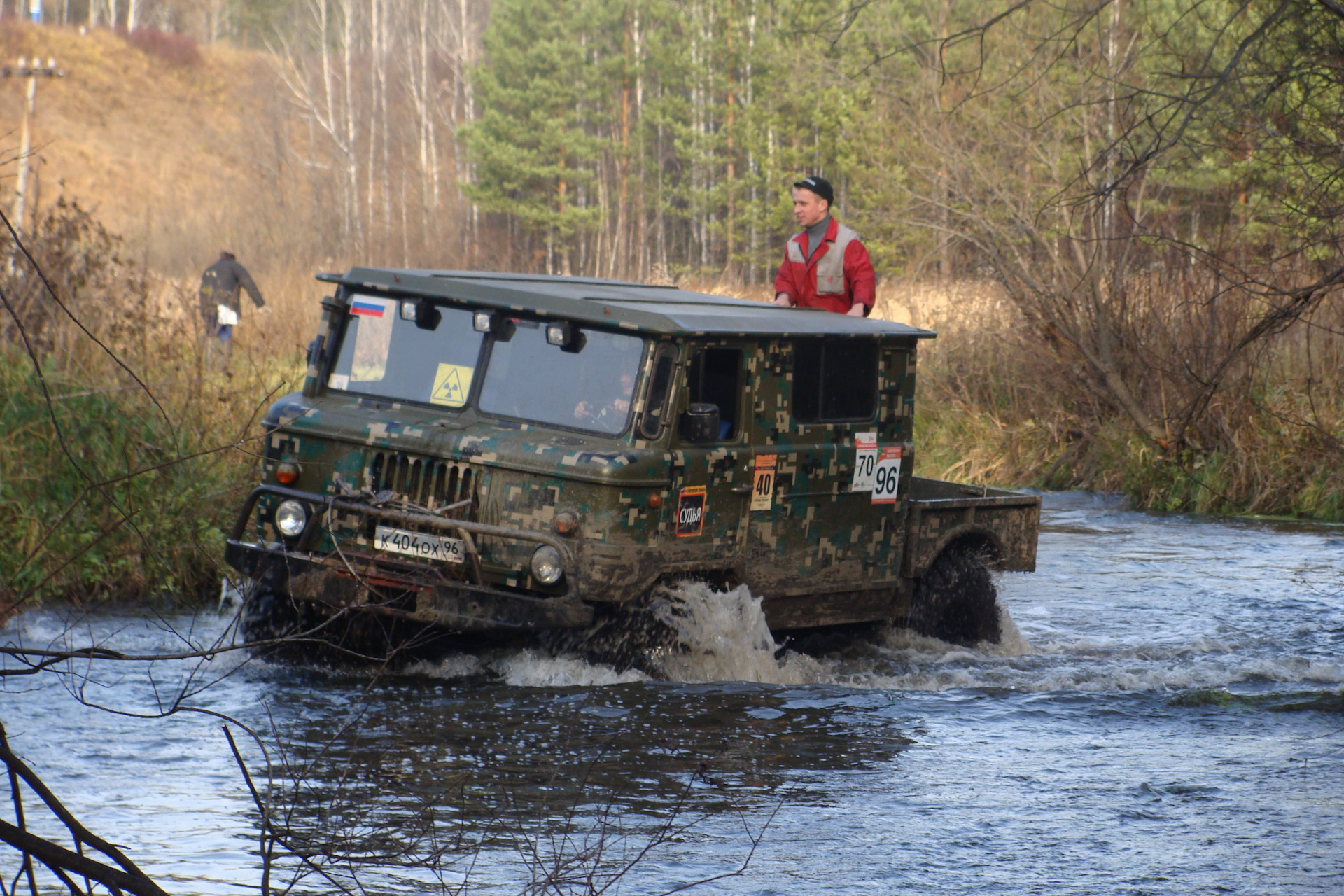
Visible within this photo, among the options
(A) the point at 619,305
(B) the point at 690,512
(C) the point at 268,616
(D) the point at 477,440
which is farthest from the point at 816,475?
(C) the point at 268,616

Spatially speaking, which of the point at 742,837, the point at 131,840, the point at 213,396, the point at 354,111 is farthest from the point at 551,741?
the point at 354,111

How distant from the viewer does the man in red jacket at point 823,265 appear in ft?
32.1

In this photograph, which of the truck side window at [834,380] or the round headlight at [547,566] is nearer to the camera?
the round headlight at [547,566]

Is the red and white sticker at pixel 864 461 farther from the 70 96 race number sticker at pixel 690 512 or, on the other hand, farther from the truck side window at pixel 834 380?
the 70 96 race number sticker at pixel 690 512

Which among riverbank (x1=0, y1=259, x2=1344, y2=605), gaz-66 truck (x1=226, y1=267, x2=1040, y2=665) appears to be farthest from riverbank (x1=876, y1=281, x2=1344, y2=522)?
gaz-66 truck (x1=226, y1=267, x2=1040, y2=665)

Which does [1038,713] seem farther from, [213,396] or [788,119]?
[788,119]

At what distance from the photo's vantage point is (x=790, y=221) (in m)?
47.1

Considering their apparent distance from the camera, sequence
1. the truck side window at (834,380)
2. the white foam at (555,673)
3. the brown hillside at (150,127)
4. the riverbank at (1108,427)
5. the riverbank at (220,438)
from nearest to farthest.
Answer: the white foam at (555,673)
the truck side window at (834,380)
the riverbank at (220,438)
the riverbank at (1108,427)
the brown hillside at (150,127)

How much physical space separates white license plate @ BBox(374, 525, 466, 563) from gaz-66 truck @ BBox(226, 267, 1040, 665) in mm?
10

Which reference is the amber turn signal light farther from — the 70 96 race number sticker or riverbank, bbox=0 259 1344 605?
riverbank, bbox=0 259 1344 605

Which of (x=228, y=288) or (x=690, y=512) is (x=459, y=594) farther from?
(x=228, y=288)

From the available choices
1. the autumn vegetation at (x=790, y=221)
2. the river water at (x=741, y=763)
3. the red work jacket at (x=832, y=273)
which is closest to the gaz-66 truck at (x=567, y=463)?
the river water at (x=741, y=763)

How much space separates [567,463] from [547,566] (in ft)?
1.56

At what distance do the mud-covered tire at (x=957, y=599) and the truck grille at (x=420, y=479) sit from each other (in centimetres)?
290
